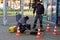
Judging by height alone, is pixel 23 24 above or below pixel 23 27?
above

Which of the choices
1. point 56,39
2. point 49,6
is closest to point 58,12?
point 49,6

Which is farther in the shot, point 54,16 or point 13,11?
point 13,11

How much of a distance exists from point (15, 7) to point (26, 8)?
2301mm

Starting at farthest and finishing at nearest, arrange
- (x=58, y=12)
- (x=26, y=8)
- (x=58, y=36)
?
(x=26, y=8), (x=58, y=12), (x=58, y=36)

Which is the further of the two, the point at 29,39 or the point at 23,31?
the point at 23,31

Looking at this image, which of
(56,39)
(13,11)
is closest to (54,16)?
(56,39)

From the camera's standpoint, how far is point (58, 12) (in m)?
18.5

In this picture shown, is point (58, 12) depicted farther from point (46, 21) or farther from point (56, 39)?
point (56, 39)

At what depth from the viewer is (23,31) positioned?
570 inches

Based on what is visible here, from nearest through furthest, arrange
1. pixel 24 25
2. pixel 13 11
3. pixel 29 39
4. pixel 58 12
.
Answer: pixel 29 39 < pixel 24 25 < pixel 58 12 < pixel 13 11

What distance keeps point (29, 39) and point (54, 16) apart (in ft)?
22.8

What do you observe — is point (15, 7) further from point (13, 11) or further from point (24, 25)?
point (24, 25)

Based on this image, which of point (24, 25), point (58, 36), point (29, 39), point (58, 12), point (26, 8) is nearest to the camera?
point (29, 39)

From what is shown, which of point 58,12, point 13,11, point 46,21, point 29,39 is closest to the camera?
point 29,39
